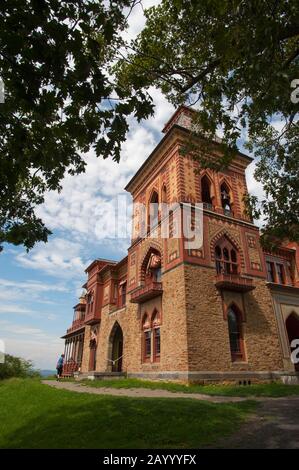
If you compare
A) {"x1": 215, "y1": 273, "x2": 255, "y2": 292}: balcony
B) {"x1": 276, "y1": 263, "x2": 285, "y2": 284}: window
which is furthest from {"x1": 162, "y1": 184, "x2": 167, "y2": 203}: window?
{"x1": 276, "y1": 263, "x2": 285, "y2": 284}: window

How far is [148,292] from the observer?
19.1 m

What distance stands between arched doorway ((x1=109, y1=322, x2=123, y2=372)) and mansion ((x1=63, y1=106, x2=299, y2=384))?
0.08 metres

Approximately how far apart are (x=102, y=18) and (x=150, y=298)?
17129 mm

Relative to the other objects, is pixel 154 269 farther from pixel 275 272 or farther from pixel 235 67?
pixel 235 67

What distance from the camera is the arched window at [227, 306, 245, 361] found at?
1727 cm

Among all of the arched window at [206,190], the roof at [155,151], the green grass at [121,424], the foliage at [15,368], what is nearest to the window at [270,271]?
the arched window at [206,190]

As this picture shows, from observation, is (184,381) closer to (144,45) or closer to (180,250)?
(180,250)

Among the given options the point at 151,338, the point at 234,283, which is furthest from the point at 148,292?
the point at 234,283

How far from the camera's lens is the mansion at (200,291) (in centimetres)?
1648

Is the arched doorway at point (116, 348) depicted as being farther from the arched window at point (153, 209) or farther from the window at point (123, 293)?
the arched window at point (153, 209)

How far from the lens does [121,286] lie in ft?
90.9

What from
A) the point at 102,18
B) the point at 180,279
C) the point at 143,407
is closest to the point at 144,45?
the point at 102,18

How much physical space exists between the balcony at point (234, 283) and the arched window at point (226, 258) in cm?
91

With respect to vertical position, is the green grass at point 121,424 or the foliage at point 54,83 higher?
the foliage at point 54,83
